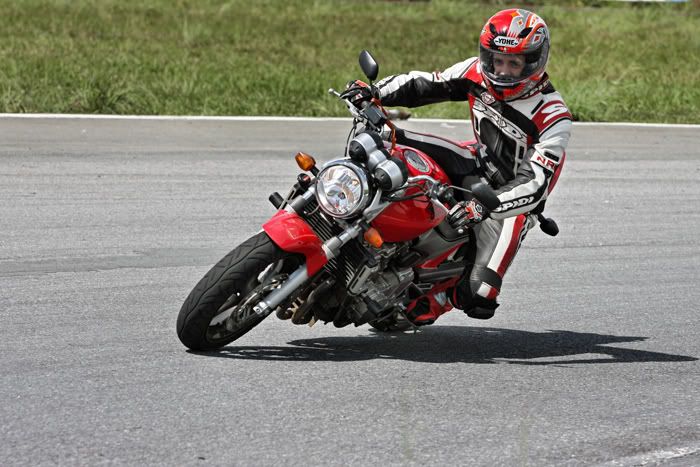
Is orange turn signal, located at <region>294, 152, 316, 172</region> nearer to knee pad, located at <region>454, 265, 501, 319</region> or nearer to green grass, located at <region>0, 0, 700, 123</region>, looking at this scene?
knee pad, located at <region>454, 265, 501, 319</region>

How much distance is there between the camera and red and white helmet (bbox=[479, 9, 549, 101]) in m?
6.10

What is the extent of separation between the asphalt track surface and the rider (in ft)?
1.28

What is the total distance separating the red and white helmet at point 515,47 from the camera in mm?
6098

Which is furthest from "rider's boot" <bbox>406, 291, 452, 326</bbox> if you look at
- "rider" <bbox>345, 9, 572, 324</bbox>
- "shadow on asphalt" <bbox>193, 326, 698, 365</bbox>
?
"shadow on asphalt" <bbox>193, 326, 698, 365</bbox>

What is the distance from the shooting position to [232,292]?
5453 mm

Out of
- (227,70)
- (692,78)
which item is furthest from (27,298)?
(692,78)

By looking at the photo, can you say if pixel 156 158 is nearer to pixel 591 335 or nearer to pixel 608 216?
pixel 608 216

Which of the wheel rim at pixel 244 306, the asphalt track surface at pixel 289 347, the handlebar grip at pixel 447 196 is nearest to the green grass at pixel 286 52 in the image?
the asphalt track surface at pixel 289 347

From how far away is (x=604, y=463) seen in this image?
14.9 ft

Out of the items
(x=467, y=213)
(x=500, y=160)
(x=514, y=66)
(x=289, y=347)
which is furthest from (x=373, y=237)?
(x=514, y=66)

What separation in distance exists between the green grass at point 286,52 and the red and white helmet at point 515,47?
25.6 ft

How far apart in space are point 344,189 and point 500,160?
4.25ft

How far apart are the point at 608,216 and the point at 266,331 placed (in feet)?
15.3

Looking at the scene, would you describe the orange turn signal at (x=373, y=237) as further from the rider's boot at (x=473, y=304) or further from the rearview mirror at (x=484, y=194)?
the rider's boot at (x=473, y=304)
